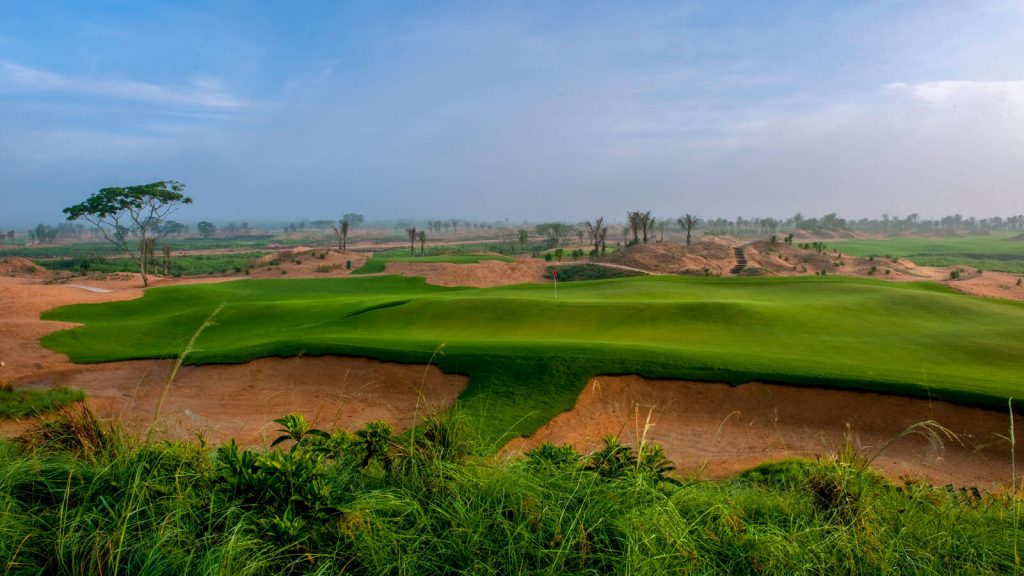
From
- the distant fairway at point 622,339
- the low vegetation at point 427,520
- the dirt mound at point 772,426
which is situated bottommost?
the dirt mound at point 772,426

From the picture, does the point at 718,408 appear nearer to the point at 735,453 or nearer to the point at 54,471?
the point at 735,453

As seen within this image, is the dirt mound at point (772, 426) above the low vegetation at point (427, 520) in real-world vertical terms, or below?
below

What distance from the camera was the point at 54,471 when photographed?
15.3 feet

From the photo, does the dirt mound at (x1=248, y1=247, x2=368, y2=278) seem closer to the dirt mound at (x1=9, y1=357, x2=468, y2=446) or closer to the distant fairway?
the distant fairway

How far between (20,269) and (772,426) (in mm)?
82515

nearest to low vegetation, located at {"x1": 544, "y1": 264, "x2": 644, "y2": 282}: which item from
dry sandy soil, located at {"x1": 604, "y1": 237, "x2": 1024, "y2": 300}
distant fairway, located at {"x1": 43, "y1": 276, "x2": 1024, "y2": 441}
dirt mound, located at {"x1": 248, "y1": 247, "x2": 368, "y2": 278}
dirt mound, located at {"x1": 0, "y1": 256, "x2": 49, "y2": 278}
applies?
dry sandy soil, located at {"x1": 604, "y1": 237, "x2": 1024, "y2": 300}

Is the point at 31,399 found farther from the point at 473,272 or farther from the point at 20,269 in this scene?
the point at 20,269

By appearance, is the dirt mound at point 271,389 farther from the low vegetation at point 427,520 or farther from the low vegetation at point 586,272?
the low vegetation at point 586,272

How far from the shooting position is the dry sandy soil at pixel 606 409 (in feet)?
35.4

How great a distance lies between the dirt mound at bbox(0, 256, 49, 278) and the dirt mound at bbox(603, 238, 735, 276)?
66.8 m

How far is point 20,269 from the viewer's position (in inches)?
2491

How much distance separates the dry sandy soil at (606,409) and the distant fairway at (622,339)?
45cm

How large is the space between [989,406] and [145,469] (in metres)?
15.1

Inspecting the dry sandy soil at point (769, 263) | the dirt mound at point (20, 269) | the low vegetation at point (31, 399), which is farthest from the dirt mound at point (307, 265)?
the low vegetation at point (31, 399)
